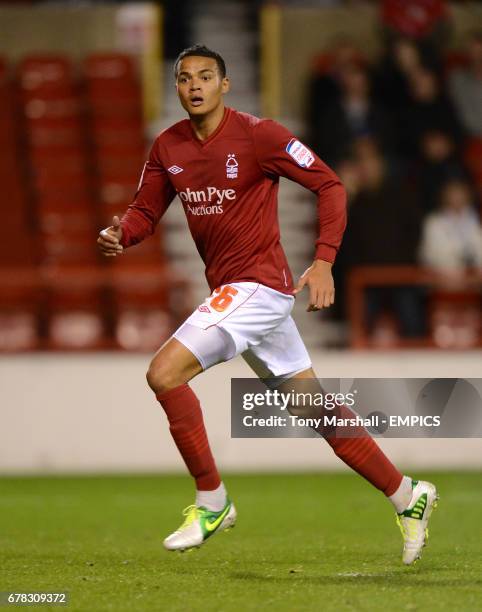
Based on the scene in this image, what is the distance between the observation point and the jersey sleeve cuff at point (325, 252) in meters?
5.87

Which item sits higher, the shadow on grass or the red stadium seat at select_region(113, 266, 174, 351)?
the shadow on grass

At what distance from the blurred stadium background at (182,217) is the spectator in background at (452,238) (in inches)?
0.5

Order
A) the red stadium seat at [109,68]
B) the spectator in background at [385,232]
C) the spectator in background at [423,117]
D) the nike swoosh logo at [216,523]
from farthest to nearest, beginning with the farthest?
the red stadium seat at [109,68]
the spectator in background at [423,117]
the spectator in background at [385,232]
the nike swoosh logo at [216,523]

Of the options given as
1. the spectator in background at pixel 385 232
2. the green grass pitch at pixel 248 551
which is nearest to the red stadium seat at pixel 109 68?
the spectator in background at pixel 385 232

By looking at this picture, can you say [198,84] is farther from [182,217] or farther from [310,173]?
[182,217]

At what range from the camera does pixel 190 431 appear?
5887 millimetres

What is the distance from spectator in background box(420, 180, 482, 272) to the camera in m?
12.3

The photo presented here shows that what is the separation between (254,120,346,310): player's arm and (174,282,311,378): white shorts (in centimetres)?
30

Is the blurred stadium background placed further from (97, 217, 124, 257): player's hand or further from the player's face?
the player's face

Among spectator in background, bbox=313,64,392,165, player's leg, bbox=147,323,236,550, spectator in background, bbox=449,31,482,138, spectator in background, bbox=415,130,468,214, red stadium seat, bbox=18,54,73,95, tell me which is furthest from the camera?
red stadium seat, bbox=18,54,73,95

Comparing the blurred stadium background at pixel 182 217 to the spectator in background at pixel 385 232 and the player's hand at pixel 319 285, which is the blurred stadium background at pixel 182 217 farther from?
the player's hand at pixel 319 285

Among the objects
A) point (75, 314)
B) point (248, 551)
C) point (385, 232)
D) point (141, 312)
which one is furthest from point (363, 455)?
point (75, 314)

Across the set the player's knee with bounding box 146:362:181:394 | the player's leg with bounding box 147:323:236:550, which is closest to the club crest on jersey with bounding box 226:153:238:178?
the player's leg with bounding box 147:323:236:550

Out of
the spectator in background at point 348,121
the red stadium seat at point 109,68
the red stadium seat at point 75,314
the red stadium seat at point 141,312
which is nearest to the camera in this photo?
the red stadium seat at point 141,312
